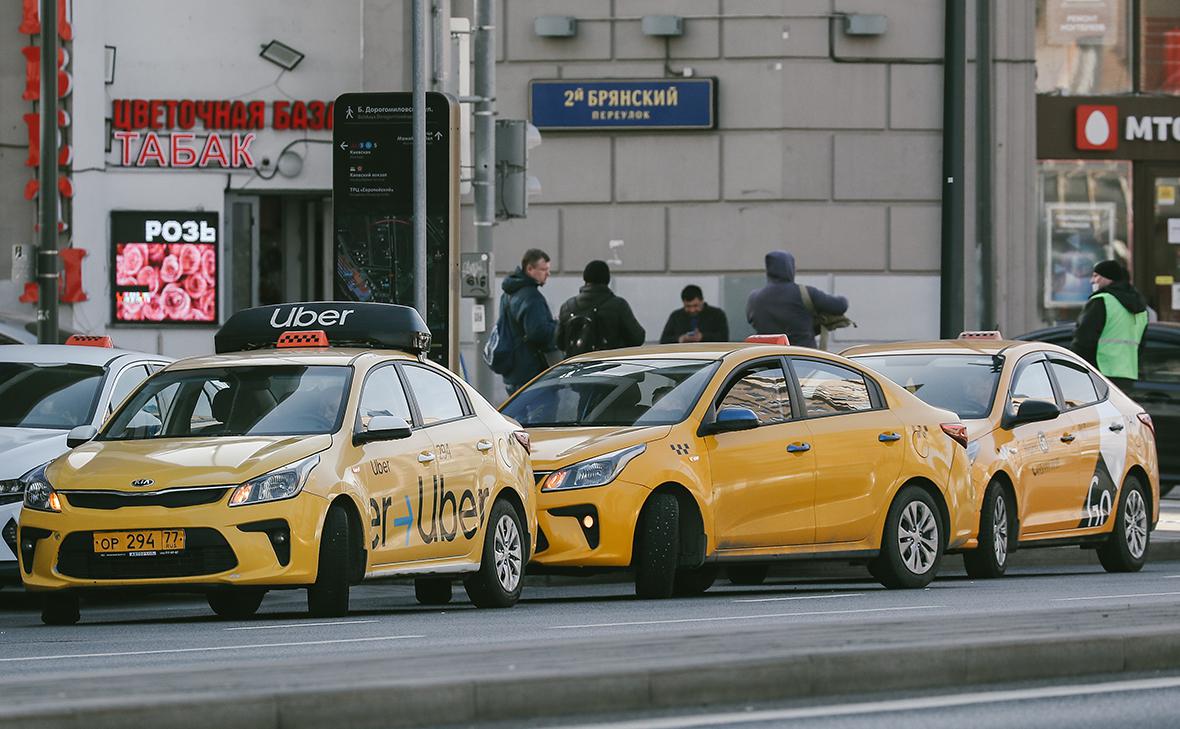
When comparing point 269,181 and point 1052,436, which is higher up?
point 269,181

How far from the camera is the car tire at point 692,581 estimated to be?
13789 millimetres

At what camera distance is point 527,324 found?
64.2ft

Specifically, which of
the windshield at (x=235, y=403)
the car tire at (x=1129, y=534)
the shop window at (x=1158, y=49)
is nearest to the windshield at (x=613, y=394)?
the windshield at (x=235, y=403)

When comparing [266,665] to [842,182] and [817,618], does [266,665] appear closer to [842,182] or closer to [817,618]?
[817,618]

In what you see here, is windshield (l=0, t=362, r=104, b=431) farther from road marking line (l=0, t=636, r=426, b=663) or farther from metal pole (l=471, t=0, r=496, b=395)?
metal pole (l=471, t=0, r=496, b=395)

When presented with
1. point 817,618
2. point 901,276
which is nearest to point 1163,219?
point 901,276

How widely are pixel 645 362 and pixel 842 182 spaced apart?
11783 mm

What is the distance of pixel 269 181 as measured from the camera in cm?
2556

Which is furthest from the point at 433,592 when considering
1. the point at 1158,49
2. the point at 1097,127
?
the point at 1158,49

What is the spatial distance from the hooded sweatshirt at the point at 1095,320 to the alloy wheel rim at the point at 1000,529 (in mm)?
4638

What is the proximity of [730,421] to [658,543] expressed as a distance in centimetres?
85

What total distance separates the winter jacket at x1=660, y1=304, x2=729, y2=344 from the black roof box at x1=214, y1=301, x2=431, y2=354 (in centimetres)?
808

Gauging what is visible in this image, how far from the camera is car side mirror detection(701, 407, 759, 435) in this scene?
12867 mm

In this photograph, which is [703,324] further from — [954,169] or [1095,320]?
[1095,320]
